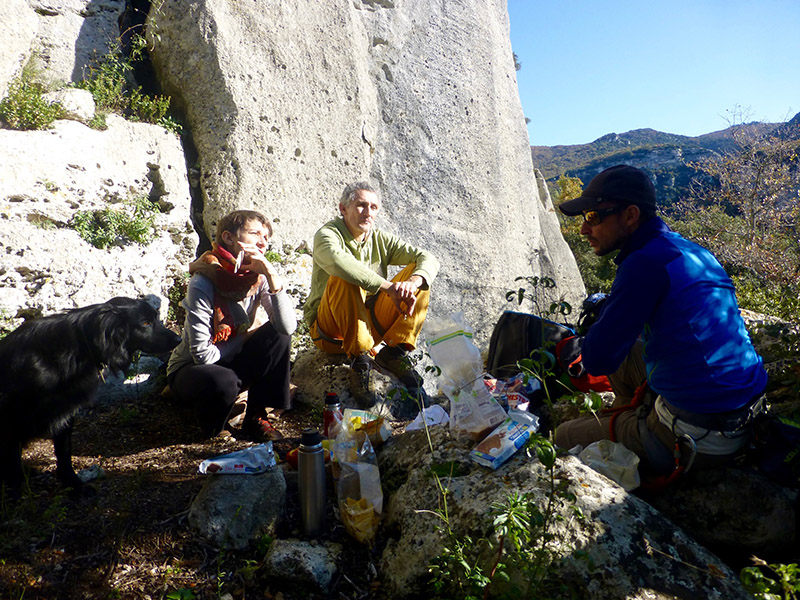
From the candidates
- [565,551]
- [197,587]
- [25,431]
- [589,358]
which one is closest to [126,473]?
[25,431]

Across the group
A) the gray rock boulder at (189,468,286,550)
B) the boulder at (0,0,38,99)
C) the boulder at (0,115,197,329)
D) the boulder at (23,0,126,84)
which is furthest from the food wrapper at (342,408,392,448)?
the boulder at (23,0,126,84)

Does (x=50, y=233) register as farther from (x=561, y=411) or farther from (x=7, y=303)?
(x=561, y=411)

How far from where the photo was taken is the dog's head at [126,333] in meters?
2.67

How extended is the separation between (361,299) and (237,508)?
76.4 inches

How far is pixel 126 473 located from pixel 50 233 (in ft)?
6.77

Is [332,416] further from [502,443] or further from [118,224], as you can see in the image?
[118,224]

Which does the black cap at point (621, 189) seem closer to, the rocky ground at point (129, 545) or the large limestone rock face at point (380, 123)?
the rocky ground at point (129, 545)

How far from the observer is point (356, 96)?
6336 millimetres

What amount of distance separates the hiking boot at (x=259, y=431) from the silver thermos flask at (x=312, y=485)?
1.11 metres

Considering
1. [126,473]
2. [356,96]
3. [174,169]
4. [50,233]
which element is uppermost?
[356,96]

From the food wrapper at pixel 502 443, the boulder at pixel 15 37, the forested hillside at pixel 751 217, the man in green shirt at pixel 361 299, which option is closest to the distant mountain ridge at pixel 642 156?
the forested hillside at pixel 751 217

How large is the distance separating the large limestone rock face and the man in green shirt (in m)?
1.33

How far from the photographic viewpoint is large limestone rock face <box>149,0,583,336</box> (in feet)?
16.3

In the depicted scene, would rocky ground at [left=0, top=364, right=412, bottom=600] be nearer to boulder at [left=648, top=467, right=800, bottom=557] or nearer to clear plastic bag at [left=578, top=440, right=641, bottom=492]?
clear plastic bag at [left=578, top=440, right=641, bottom=492]
